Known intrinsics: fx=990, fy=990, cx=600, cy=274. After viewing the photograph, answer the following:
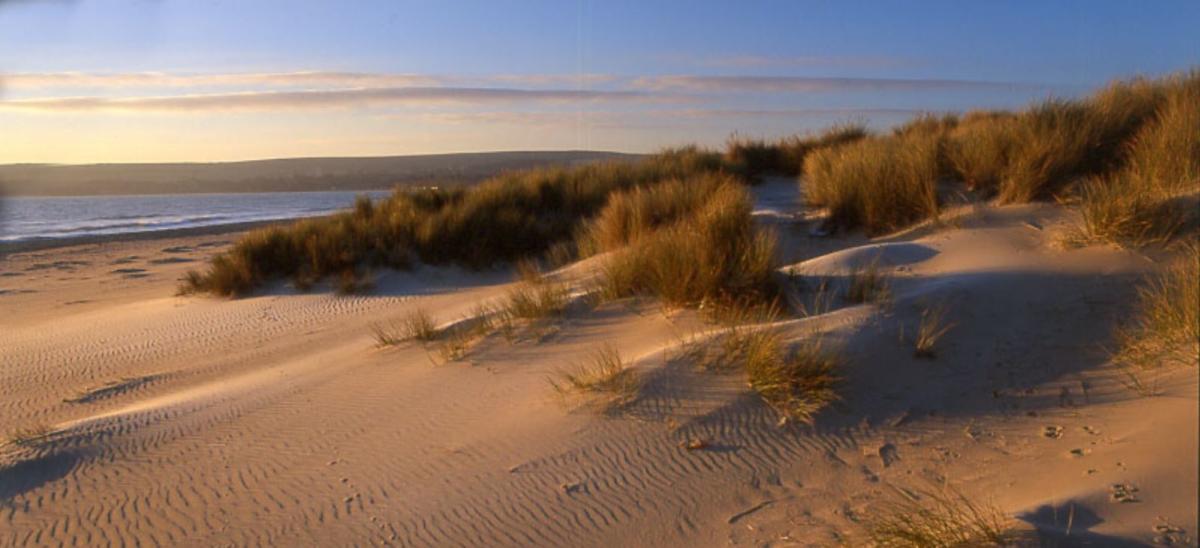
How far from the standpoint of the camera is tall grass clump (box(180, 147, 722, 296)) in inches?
570

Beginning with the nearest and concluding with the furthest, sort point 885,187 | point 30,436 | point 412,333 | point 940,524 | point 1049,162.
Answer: point 940,524 → point 30,436 → point 412,333 → point 1049,162 → point 885,187

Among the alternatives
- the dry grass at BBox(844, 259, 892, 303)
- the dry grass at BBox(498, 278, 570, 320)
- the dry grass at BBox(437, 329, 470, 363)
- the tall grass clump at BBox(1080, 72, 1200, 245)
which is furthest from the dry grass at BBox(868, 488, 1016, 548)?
the dry grass at BBox(498, 278, 570, 320)

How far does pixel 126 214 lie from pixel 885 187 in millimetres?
34577

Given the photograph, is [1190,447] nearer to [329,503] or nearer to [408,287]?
[329,503]

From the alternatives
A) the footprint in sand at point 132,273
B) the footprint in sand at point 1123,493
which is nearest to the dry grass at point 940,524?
the footprint in sand at point 1123,493

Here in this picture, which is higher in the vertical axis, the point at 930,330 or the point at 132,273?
the point at 930,330

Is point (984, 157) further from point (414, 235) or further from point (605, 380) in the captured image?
point (414, 235)

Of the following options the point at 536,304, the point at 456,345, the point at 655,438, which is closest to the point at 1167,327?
the point at 655,438

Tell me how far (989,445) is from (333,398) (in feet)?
15.4

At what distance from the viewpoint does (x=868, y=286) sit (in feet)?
25.0

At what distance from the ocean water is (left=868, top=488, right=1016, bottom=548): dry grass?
2247cm

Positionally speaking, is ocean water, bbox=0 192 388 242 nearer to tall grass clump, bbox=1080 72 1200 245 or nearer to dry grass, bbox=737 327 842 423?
tall grass clump, bbox=1080 72 1200 245

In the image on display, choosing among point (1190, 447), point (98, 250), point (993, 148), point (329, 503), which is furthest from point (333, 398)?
point (98, 250)

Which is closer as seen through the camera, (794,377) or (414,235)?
(794,377)
